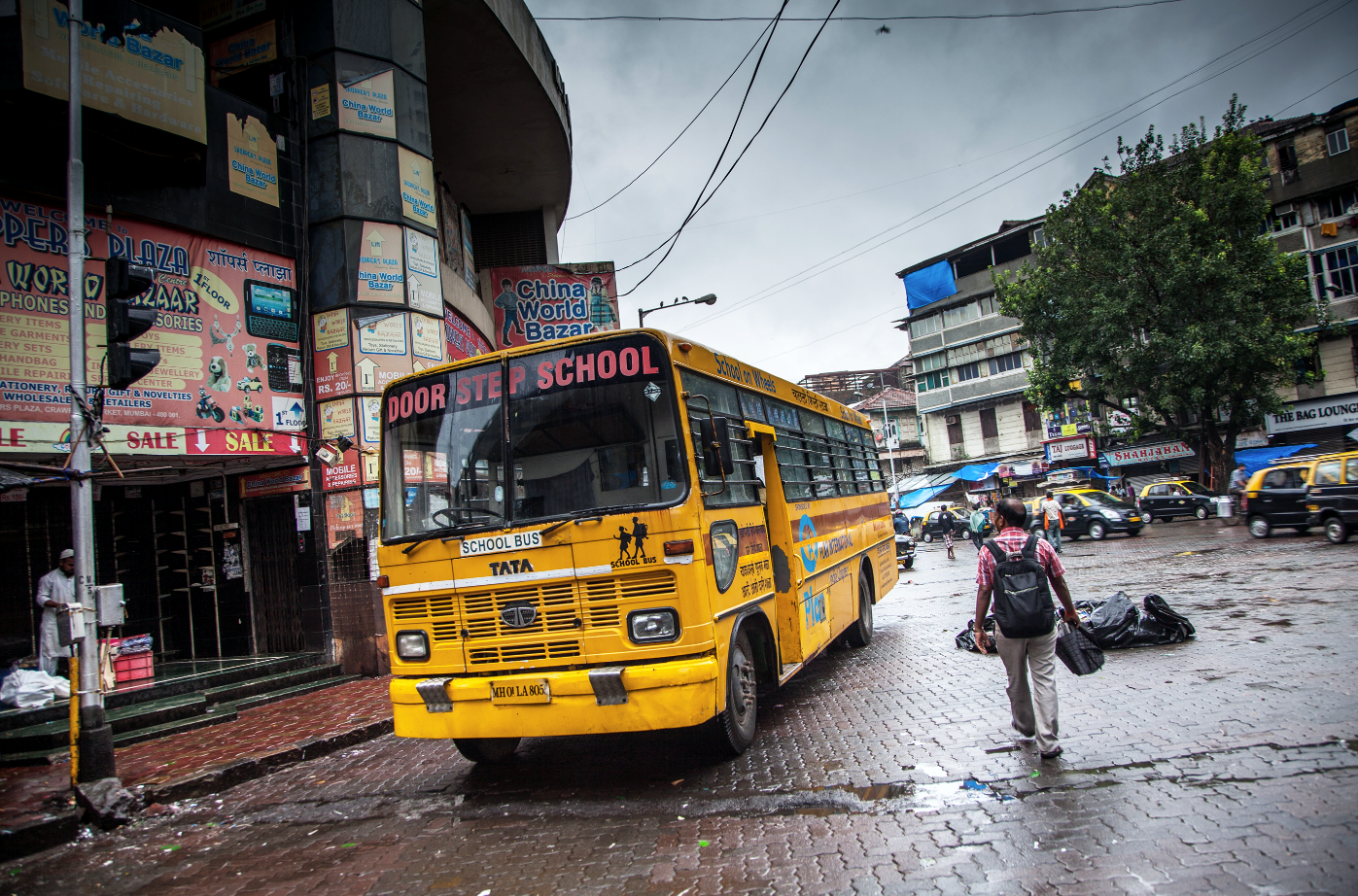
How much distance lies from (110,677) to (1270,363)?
32.6m

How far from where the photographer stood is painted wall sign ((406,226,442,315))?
12.0 metres

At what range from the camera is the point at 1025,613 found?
4902 millimetres

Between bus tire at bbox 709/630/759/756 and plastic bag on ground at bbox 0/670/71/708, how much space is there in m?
7.09

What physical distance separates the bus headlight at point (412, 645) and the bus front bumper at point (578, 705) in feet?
0.93

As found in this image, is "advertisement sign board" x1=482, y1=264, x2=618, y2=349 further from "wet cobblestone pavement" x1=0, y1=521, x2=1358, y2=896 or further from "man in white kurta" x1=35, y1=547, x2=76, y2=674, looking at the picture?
"wet cobblestone pavement" x1=0, y1=521, x2=1358, y2=896

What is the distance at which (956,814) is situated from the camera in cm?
424

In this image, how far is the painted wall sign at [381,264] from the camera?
1165 centimetres

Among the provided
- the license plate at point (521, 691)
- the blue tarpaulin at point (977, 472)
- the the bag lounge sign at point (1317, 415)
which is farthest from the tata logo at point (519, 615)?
the blue tarpaulin at point (977, 472)

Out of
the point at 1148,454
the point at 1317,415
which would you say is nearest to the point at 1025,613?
the point at 1317,415

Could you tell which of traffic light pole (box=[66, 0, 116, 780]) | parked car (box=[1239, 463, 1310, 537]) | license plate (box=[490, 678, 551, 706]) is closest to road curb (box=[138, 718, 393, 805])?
traffic light pole (box=[66, 0, 116, 780])

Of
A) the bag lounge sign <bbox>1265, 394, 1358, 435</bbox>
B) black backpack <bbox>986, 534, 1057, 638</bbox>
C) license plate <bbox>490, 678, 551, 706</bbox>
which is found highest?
the bag lounge sign <bbox>1265, 394, 1358, 435</bbox>

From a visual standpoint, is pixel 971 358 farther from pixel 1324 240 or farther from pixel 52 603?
pixel 52 603

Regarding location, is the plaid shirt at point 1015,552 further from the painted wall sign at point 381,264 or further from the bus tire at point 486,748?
the painted wall sign at point 381,264

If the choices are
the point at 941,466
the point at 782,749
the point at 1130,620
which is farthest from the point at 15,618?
the point at 941,466
